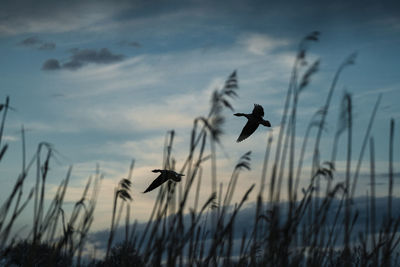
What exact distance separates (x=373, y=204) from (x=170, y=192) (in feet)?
4.32

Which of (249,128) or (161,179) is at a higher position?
(249,128)

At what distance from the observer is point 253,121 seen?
1.33 meters

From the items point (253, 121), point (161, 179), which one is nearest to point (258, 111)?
point (253, 121)

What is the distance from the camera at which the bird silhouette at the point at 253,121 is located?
1307 millimetres

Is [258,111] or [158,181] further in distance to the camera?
[258,111]

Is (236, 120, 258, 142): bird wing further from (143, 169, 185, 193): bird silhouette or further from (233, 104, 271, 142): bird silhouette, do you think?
(143, 169, 185, 193): bird silhouette

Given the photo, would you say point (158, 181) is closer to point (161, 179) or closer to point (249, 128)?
point (161, 179)

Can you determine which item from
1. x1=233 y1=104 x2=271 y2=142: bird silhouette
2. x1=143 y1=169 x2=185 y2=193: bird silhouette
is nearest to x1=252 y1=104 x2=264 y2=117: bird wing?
x1=233 y1=104 x2=271 y2=142: bird silhouette

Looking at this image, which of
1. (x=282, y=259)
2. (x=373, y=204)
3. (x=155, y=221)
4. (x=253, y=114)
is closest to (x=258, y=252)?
(x=282, y=259)

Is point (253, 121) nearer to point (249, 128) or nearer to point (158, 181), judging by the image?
point (249, 128)

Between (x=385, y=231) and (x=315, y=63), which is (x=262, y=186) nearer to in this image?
(x=385, y=231)

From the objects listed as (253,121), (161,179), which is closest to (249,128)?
(253,121)

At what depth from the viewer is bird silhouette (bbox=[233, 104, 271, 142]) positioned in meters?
1.31

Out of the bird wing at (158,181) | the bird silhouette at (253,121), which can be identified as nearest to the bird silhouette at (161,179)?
the bird wing at (158,181)
